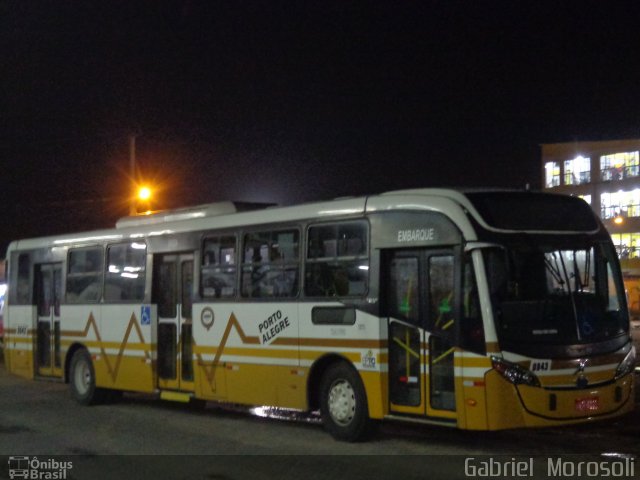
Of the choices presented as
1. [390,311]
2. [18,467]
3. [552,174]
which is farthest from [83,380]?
[552,174]

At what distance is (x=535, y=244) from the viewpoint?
10.7 meters

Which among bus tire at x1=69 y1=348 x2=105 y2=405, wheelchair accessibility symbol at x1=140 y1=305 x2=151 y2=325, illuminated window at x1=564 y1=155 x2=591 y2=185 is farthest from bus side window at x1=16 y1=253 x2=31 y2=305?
illuminated window at x1=564 y1=155 x2=591 y2=185

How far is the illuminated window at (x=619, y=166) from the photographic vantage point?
61.3m

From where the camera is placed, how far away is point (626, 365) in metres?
10.9

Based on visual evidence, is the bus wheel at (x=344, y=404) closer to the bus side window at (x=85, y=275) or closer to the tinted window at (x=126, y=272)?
the tinted window at (x=126, y=272)

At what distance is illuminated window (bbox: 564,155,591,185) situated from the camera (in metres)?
64.6

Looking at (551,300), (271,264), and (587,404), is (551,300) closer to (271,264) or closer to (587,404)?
(587,404)

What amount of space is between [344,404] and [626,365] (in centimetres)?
353

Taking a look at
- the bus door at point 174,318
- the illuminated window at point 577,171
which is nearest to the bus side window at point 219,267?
the bus door at point 174,318

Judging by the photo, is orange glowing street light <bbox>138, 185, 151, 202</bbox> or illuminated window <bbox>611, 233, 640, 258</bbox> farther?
illuminated window <bbox>611, 233, 640, 258</bbox>

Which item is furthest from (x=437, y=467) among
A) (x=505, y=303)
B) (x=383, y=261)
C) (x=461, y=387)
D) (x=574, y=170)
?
(x=574, y=170)

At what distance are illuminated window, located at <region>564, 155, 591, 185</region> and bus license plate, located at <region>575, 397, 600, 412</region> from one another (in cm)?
5617

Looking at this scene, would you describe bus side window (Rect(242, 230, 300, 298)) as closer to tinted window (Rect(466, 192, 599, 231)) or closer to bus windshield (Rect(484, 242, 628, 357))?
tinted window (Rect(466, 192, 599, 231))

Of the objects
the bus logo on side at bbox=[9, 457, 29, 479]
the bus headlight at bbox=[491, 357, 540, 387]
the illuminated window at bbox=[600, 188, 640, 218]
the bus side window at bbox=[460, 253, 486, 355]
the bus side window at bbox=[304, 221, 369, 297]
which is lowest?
the bus logo on side at bbox=[9, 457, 29, 479]
